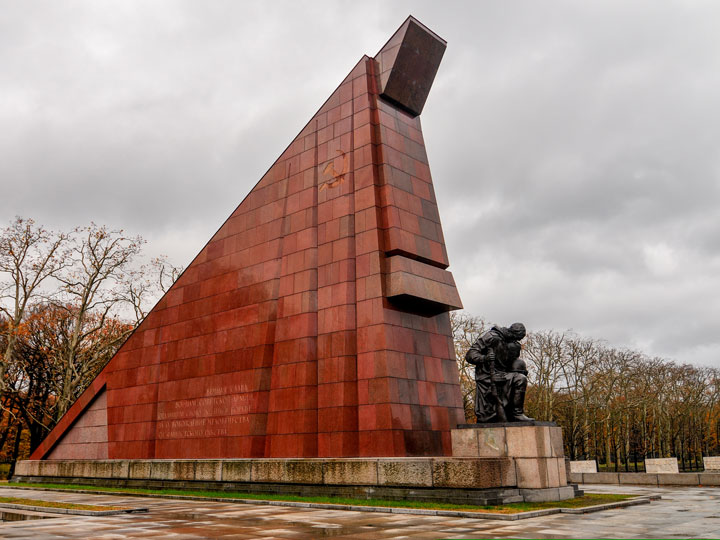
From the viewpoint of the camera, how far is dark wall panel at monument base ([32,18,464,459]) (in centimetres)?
1512

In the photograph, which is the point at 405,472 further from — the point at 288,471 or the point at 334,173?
the point at 334,173

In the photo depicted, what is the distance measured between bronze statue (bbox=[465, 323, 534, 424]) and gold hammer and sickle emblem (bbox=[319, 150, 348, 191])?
644cm

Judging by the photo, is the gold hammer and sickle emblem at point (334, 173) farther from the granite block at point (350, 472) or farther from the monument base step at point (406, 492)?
the monument base step at point (406, 492)

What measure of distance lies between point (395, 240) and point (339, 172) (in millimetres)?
3160

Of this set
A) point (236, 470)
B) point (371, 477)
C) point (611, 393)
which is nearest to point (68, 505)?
point (236, 470)

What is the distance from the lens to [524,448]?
511 inches

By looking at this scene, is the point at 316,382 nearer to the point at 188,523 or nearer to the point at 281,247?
the point at 281,247

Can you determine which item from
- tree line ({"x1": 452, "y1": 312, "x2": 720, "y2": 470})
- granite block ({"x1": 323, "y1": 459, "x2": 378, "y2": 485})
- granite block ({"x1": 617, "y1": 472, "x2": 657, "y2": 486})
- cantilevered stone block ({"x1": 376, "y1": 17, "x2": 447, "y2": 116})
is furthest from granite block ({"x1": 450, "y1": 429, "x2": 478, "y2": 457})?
tree line ({"x1": 452, "y1": 312, "x2": 720, "y2": 470})

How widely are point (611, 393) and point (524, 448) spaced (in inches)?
1531

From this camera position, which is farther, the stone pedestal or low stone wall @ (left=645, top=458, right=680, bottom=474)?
low stone wall @ (left=645, top=458, right=680, bottom=474)

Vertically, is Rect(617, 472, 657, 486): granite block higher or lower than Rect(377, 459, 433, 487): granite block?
lower

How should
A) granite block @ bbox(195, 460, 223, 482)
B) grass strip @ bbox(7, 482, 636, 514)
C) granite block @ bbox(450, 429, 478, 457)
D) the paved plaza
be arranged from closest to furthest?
the paved plaza → grass strip @ bbox(7, 482, 636, 514) → granite block @ bbox(450, 429, 478, 457) → granite block @ bbox(195, 460, 223, 482)

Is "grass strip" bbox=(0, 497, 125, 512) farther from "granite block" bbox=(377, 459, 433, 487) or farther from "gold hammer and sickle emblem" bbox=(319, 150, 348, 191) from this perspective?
"gold hammer and sickle emblem" bbox=(319, 150, 348, 191)

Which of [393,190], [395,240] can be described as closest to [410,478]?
[395,240]
